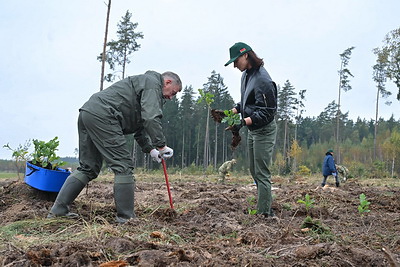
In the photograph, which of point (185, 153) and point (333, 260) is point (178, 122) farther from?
point (333, 260)

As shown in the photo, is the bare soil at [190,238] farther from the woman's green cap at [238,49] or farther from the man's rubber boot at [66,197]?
the woman's green cap at [238,49]

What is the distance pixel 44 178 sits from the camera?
16.2 ft

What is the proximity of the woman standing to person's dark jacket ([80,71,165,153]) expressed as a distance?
104 cm

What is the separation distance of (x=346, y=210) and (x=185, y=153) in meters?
53.1

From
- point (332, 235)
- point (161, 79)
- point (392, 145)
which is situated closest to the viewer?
point (332, 235)

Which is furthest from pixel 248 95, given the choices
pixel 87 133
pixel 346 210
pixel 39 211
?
pixel 39 211

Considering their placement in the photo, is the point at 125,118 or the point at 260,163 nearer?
the point at 125,118

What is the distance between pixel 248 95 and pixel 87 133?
1952 millimetres

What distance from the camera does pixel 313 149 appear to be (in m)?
59.8

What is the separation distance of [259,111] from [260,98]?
0.52ft

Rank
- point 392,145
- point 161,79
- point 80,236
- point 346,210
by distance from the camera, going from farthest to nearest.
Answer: point 392,145, point 346,210, point 161,79, point 80,236

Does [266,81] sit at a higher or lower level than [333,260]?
higher

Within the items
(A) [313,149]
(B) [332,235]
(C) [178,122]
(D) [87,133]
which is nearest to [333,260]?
(B) [332,235]

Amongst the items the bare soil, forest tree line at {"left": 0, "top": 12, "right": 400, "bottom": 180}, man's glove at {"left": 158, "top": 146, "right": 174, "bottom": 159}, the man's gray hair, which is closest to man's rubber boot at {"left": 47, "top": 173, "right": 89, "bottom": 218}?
the bare soil
